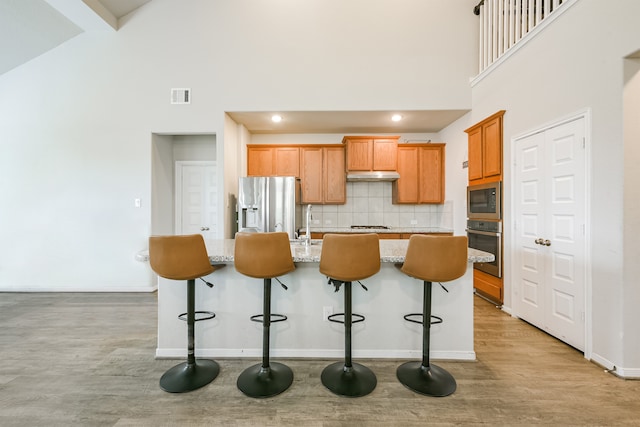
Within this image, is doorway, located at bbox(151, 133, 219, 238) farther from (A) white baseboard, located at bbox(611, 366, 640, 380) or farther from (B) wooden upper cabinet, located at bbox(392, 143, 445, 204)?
(A) white baseboard, located at bbox(611, 366, 640, 380)

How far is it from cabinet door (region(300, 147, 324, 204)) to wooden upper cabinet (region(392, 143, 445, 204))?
1385mm

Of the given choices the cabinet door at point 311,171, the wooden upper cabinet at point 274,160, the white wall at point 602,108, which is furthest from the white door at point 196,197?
the white wall at point 602,108

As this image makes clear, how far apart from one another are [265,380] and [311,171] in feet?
11.4

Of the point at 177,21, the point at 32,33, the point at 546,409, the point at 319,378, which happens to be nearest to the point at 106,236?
the point at 32,33

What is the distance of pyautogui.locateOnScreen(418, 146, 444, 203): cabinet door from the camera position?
185 inches

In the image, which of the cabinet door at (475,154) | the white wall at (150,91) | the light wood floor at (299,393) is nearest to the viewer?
the light wood floor at (299,393)

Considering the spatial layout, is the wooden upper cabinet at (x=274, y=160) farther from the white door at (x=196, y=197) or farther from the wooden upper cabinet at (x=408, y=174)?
the wooden upper cabinet at (x=408, y=174)

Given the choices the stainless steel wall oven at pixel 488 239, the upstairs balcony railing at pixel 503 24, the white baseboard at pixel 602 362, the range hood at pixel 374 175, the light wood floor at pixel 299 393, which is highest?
the upstairs balcony railing at pixel 503 24

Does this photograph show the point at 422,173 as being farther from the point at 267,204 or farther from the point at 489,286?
the point at 267,204

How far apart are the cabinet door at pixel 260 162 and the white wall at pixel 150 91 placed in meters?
0.85

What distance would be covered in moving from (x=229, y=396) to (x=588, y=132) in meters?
3.32

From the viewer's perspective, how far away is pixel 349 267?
1.77m

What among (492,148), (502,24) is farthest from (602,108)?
(502,24)

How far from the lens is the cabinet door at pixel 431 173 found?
470 centimetres
